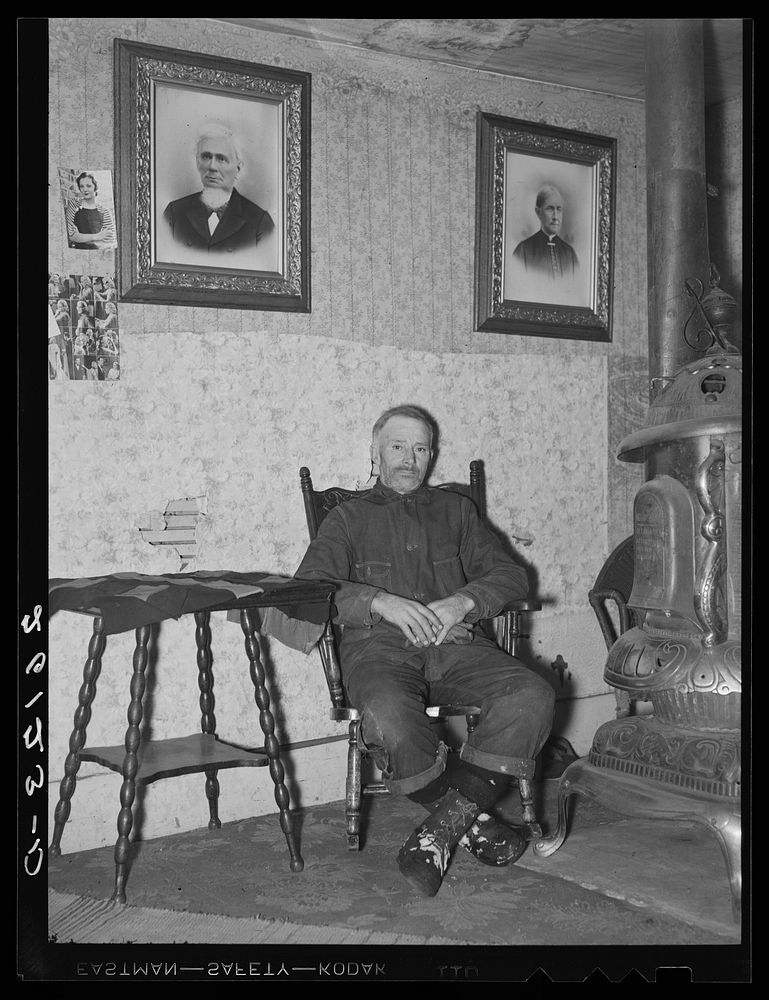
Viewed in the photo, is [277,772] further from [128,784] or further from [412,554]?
[412,554]

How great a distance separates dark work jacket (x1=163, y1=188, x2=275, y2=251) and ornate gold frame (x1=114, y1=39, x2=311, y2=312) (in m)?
0.07

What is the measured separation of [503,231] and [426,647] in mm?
1645

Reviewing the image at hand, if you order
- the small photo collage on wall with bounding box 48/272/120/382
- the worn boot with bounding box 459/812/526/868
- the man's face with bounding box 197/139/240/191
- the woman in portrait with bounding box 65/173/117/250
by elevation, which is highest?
the man's face with bounding box 197/139/240/191

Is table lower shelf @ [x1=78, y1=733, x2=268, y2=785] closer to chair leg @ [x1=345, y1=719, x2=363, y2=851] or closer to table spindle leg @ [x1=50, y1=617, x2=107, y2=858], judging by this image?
table spindle leg @ [x1=50, y1=617, x2=107, y2=858]

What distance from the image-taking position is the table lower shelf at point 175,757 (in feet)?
8.97

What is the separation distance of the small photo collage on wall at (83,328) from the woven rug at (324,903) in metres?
1.44

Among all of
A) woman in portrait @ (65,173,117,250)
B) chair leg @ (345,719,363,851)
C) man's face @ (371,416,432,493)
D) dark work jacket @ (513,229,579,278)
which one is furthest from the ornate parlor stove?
woman in portrait @ (65,173,117,250)

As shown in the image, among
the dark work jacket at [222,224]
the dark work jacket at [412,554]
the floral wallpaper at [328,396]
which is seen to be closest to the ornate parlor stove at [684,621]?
the dark work jacket at [412,554]

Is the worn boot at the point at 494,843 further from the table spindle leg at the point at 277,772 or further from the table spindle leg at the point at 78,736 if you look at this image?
the table spindle leg at the point at 78,736

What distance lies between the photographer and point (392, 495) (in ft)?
10.7

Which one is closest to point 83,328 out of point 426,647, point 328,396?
point 328,396

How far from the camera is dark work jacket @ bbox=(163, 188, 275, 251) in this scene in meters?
Result: 3.16

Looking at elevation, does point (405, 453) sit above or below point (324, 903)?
above
